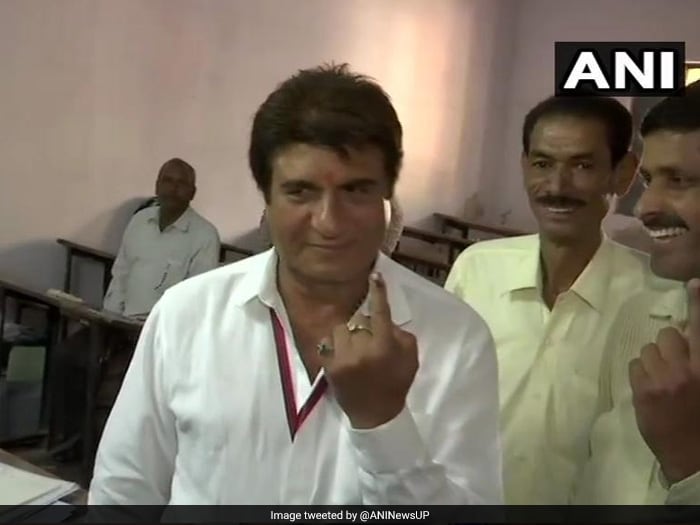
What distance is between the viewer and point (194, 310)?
94 centimetres

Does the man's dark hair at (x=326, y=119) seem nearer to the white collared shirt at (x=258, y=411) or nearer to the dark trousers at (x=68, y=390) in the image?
the white collared shirt at (x=258, y=411)

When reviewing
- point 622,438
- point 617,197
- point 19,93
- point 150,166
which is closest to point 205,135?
point 150,166

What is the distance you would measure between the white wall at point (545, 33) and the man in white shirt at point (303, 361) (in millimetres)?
3658

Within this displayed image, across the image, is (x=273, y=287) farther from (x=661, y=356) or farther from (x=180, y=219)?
(x=180, y=219)

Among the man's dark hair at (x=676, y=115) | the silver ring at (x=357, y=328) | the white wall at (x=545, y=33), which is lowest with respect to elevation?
the silver ring at (x=357, y=328)

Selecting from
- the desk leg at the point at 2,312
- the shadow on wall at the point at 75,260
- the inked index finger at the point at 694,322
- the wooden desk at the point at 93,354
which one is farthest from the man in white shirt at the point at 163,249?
the inked index finger at the point at 694,322

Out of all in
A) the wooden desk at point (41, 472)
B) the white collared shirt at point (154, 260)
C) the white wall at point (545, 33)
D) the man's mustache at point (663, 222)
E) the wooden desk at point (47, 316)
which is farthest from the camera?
the white wall at point (545, 33)

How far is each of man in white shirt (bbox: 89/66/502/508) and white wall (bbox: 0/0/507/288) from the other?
2.26 meters

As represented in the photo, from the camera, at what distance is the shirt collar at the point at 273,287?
92 centimetres

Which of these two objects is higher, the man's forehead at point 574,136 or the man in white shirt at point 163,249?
the man's forehead at point 574,136

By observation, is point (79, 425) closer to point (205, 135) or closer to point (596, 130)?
point (205, 135)

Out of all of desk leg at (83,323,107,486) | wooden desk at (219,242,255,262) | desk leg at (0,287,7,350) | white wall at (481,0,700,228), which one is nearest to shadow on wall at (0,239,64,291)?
desk leg at (0,287,7,350)

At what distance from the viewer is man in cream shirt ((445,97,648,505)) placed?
3.66 ft

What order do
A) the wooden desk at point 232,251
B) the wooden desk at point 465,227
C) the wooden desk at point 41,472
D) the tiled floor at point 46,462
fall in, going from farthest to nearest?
the wooden desk at point 465,227 < the wooden desk at point 232,251 < the tiled floor at point 46,462 < the wooden desk at point 41,472
